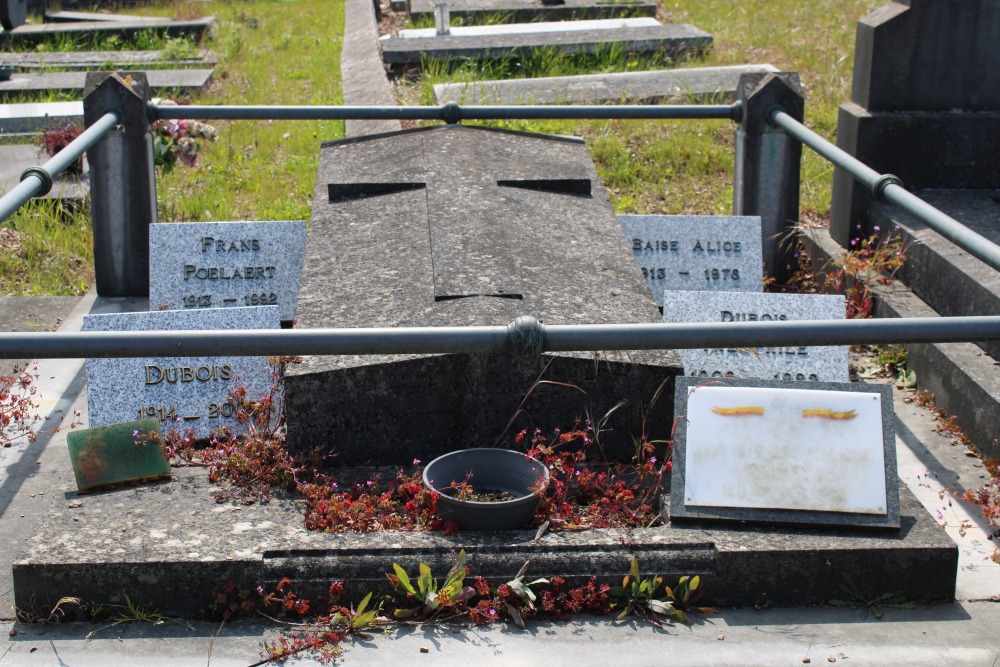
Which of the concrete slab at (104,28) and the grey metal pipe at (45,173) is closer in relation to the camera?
the grey metal pipe at (45,173)

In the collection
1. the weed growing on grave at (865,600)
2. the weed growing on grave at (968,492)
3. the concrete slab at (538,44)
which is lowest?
the weed growing on grave at (968,492)

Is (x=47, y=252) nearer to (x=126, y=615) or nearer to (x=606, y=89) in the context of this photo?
(x=126, y=615)

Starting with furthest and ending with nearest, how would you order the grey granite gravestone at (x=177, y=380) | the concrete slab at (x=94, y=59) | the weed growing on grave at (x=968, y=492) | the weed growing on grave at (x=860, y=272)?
the concrete slab at (x=94, y=59) → the weed growing on grave at (x=860, y=272) → the grey granite gravestone at (x=177, y=380) → the weed growing on grave at (x=968, y=492)

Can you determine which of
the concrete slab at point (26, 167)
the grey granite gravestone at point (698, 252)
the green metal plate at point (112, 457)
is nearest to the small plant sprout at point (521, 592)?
the green metal plate at point (112, 457)

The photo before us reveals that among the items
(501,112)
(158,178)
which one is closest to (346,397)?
(501,112)

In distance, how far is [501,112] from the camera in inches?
195

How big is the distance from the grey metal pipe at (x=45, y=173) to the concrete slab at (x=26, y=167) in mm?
1630

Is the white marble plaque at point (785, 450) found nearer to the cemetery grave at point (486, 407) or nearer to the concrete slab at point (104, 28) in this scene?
the cemetery grave at point (486, 407)

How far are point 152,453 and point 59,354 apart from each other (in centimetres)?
82

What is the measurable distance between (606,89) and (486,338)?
5.98 m

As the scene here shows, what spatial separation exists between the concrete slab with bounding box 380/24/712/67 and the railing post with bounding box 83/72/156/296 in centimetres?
488

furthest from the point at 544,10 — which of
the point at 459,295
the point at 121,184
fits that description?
the point at 459,295

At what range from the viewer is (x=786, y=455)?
2.78 metres

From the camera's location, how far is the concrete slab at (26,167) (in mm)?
6215
